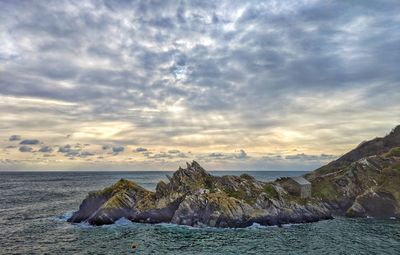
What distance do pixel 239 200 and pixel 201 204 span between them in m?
9.42

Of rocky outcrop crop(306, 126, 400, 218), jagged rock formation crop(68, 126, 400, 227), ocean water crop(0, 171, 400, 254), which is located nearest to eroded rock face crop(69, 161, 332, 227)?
jagged rock formation crop(68, 126, 400, 227)

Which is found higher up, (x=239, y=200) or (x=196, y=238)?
(x=239, y=200)

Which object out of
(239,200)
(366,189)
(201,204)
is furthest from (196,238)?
(366,189)

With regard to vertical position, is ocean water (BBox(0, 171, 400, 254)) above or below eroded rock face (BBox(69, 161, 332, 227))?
below

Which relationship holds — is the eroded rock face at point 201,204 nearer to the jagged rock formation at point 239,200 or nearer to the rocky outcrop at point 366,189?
the jagged rock formation at point 239,200

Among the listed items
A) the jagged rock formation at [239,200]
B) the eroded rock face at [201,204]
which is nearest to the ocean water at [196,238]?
the eroded rock face at [201,204]

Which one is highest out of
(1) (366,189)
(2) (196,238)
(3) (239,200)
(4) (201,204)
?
(1) (366,189)

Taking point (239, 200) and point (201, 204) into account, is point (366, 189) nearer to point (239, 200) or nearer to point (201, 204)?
point (239, 200)

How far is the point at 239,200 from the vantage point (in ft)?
271

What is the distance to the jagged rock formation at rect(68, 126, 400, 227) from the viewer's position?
80.1 meters

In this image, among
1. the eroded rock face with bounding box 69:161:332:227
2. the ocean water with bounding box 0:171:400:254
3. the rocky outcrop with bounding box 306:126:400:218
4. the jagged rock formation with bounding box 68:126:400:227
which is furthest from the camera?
the rocky outcrop with bounding box 306:126:400:218

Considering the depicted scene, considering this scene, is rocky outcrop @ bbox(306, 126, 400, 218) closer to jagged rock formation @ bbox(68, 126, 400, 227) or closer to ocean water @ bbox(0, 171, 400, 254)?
jagged rock formation @ bbox(68, 126, 400, 227)

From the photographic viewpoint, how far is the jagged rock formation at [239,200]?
263 feet

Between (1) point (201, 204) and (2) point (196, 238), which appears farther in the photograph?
(1) point (201, 204)
